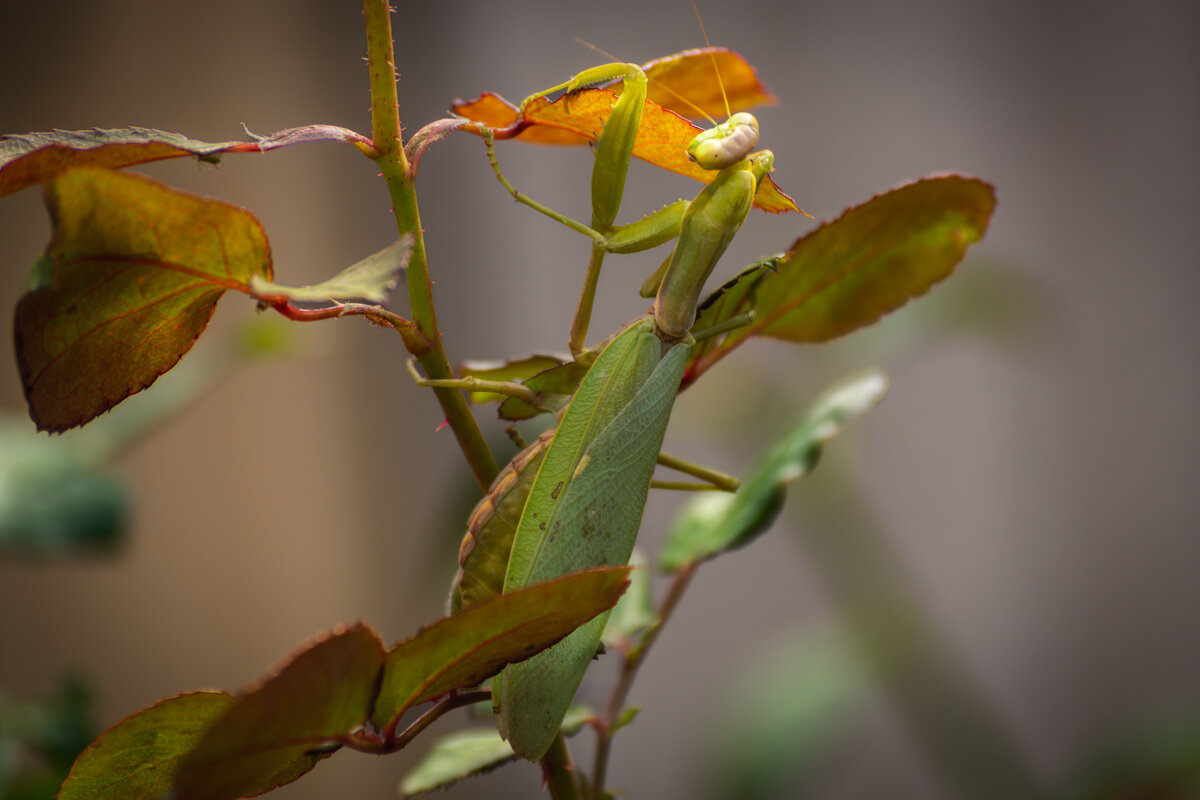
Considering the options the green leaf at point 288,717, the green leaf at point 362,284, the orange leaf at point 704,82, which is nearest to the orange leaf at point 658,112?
the orange leaf at point 704,82

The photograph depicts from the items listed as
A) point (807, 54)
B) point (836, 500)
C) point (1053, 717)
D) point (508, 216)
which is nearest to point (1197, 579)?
point (1053, 717)

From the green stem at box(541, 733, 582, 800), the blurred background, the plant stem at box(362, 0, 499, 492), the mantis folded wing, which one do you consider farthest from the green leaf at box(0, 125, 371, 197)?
the blurred background

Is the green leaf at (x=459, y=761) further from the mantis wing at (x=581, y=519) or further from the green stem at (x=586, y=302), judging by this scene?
the green stem at (x=586, y=302)

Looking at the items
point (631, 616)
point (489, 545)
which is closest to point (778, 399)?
point (631, 616)

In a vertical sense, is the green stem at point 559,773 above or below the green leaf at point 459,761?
above

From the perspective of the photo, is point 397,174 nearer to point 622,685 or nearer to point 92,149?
point 92,149

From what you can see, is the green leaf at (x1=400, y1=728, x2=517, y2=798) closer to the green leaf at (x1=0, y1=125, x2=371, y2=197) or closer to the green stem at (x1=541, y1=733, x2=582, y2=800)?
the green stem at (x1=541, y1=733, x2=582, y2=800)
